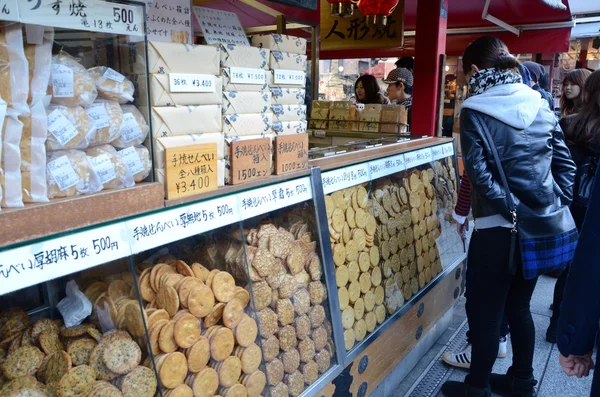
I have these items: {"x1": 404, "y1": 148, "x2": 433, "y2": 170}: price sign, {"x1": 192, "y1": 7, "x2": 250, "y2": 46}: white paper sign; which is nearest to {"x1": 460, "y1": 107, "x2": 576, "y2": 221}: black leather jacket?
{"x1": 404, "y1": 148, "x2": 433, "y2": 170}: price sign

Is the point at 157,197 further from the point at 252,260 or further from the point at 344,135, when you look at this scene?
the point at 344,135

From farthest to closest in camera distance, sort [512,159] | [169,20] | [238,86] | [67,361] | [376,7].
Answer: [376,7], [512,159], [238,86], [169,20], [67,361]

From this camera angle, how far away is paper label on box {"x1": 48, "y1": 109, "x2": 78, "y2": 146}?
49.2 inches

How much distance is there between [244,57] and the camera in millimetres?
1834

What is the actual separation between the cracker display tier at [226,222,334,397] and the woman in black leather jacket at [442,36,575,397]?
878mm

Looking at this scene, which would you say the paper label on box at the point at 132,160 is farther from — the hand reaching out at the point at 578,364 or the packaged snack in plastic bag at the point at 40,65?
the hand reaching out at the point at 578,364

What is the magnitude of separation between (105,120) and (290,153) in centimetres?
84

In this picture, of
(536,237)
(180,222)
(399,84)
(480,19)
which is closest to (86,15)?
(180,222)

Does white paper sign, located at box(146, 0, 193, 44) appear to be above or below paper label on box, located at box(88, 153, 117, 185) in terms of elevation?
above

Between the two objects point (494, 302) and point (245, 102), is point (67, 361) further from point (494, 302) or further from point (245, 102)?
point (494, 302)

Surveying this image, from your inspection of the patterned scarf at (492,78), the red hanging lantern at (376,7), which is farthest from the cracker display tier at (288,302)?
the red hanging lantern at (376,7)

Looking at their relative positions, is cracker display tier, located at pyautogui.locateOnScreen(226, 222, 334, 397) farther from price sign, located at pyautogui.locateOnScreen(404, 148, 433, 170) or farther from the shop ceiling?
the shop ceiling

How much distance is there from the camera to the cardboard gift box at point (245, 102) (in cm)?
179

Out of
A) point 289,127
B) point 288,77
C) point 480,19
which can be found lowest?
point 289,127
